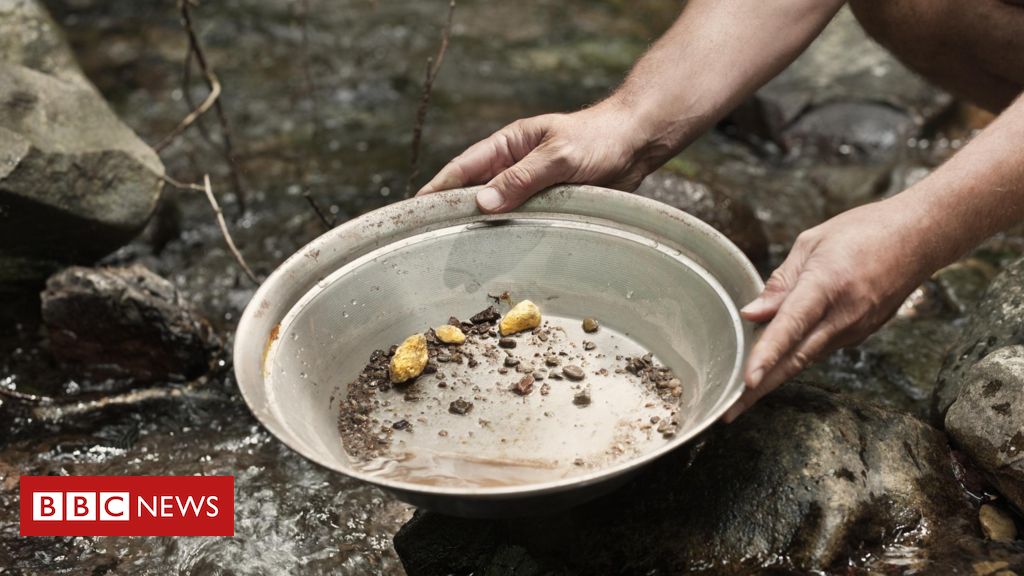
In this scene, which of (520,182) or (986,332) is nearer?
(520,182)

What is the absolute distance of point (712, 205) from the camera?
3898mm

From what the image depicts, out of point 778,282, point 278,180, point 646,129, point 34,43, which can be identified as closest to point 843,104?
point 646,129

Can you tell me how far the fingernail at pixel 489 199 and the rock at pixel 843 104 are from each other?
3.34 meters

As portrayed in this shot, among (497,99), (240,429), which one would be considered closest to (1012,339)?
(240,429)

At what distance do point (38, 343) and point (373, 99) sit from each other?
→ 2778 mm

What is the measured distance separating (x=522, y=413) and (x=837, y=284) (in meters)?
0.80

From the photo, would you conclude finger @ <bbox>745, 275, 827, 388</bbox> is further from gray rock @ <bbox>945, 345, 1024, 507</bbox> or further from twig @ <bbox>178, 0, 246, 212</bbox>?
twig @ <bbox>178, 0, 246, 212</bbox>

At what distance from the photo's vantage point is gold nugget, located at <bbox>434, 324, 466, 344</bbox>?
240 centimetres

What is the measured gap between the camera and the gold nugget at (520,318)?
2420mm

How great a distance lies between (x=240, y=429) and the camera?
3.10 meters

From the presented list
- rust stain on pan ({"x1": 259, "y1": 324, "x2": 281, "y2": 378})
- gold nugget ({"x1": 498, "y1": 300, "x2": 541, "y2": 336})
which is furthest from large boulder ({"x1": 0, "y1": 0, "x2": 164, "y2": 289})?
gold nugget ({"x1": 498, "y1": 300, "x2": 541, "y2": 336})

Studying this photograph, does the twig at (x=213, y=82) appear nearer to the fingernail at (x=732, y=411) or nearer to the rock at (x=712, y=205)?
the rock at (x=712, y=205)

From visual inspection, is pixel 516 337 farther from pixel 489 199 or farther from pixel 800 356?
pixel 800 356

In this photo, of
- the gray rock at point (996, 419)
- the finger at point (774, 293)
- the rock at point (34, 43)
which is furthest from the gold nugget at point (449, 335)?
the rock at point (34, 43)
